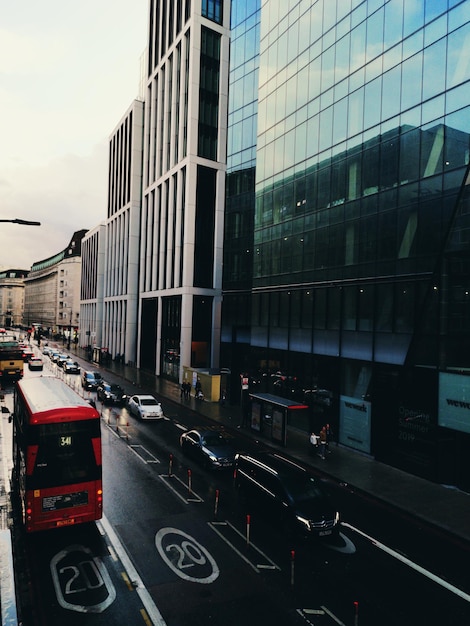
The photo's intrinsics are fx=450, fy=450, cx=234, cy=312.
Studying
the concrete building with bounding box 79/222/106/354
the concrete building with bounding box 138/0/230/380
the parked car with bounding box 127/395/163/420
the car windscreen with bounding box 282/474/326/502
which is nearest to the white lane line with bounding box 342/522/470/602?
the car windscreen with bounding box 282/474/326/502

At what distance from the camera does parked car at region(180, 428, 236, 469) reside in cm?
1934

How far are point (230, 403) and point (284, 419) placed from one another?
44.3 feet

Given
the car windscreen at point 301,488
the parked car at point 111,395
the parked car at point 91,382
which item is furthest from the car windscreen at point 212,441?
the parked car at point 91,382

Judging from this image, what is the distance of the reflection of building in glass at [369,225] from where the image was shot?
63.7 ft

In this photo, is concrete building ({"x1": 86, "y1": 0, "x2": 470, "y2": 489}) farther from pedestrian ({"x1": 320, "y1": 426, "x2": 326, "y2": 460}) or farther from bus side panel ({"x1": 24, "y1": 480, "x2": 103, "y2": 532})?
bus side panel ({"x1": 24, "y1": 480, "x2": 103, "y2": 532})

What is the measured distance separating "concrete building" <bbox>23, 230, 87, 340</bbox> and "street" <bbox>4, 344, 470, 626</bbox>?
11072 cm

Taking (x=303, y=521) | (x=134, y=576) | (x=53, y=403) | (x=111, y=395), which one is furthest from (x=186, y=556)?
(x=111, y=395)

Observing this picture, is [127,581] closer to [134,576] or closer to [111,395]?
[134,576]

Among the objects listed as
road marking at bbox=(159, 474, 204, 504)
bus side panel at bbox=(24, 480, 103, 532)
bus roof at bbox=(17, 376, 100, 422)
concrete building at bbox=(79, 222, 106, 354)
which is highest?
concrete building at bbox=(79, 222, 106, 354)

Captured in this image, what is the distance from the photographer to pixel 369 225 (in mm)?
23812

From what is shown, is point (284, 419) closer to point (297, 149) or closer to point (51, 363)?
point (297, 149)

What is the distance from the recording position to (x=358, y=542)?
44.3 ft

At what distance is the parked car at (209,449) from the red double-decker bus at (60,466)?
7052 mm

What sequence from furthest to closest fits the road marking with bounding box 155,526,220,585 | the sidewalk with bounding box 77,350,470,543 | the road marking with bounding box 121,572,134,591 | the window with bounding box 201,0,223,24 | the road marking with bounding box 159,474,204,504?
the window with bounding box 201,0,223,24
the road marking with bounding box 159,474,204,504
the sidewalk with bounding box 77,350,470,543
the road marking with bounding box 155,526,220,585
the road marking with bounding box 121,572,134,591
